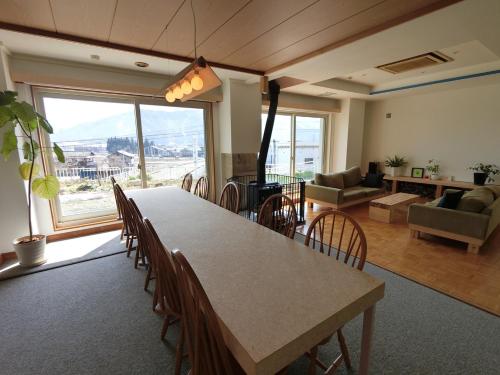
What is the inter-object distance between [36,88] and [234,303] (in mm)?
3963

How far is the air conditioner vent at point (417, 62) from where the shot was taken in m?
3.41

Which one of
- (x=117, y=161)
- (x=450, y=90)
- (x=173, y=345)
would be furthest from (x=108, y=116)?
(x=450, y=90)

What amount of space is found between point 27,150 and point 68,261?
4.34 ft

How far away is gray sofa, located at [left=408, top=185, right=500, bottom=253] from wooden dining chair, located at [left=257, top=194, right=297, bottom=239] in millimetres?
2189

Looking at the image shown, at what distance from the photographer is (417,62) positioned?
363 centimetres

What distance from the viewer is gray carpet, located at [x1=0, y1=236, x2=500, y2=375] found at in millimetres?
1508

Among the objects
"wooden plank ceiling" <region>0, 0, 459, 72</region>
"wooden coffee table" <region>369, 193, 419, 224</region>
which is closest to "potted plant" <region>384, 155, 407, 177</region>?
"wooden coffee table" <region>369, 193, 419, 224</region>

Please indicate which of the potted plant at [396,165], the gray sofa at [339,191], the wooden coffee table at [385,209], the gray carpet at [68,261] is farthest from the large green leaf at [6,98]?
the potted plant at [396,165]

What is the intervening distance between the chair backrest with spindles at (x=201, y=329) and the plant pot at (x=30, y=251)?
2781mm

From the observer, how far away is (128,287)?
2.31 m

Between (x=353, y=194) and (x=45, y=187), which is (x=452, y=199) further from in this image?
(x=45, y=187)

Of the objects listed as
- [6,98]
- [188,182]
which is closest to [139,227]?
[188,182]

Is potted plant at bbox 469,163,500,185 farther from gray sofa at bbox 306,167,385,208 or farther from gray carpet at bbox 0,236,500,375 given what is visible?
gray carpet at bbox 0,236,500,375

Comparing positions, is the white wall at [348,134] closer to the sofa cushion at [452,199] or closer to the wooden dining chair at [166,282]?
the sofa cushion at [452,199]
